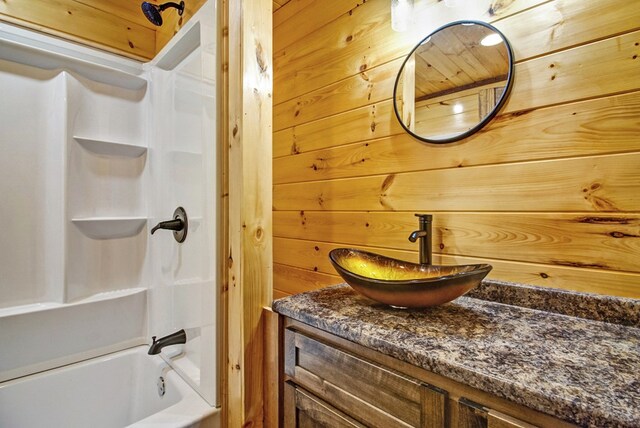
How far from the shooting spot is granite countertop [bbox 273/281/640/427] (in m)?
0.46

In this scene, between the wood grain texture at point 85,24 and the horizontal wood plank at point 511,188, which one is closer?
the horizontal wood plank at point 511,188

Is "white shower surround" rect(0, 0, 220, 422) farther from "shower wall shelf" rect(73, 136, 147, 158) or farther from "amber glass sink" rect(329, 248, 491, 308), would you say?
"amber glass sink" rect(329, 248, 491, 308)

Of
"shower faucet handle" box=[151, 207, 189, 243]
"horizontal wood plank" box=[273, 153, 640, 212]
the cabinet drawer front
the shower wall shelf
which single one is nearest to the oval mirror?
"horizontal wood plank" box=[273, 153, 640, 212]

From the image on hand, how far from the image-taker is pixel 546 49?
915 mm

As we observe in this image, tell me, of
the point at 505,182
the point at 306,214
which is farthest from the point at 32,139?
the point at 505,182

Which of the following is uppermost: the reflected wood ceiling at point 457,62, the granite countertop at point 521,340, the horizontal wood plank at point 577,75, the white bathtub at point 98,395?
the reflected wood ceiling at point 457,62

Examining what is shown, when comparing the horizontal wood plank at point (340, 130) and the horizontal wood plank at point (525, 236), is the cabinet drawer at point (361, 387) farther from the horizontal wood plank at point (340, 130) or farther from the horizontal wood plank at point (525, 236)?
the horizontal wood plank at point (340, 130)

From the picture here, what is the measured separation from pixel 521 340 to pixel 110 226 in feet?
6.42

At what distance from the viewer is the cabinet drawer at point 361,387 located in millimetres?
601

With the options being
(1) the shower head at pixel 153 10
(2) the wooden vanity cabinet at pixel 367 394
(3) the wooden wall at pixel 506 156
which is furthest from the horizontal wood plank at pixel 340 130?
(2) the wooden vanity cabinet at pixel 367 394

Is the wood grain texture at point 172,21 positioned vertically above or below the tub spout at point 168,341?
above

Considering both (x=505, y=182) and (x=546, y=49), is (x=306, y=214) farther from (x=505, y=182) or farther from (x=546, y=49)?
(x=546, y=49)

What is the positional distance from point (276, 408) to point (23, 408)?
1322 mm

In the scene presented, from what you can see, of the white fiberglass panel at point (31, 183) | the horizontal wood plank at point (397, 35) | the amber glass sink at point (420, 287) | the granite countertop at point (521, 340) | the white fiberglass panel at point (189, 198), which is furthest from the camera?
the white fiberglass panel at point (31, 183)
